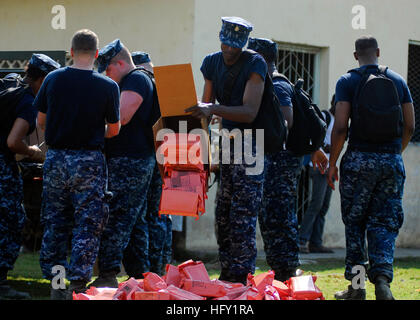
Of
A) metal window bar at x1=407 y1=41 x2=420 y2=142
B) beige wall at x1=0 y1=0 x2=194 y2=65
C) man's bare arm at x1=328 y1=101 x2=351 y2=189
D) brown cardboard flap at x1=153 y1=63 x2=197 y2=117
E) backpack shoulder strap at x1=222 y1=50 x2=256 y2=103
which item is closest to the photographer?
brown cardboard flap at x1=153 y1=63 x2=197 y2=117

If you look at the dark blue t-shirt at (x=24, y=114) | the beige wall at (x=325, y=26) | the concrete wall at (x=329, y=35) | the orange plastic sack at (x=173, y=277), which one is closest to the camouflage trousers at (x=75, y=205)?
the orange plastic sack at (x=173, y=277)

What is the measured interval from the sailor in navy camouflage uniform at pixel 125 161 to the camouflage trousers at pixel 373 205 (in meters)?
1.64

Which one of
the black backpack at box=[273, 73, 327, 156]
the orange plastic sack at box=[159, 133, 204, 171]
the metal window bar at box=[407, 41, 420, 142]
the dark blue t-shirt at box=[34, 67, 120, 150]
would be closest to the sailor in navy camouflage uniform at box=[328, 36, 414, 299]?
the black backpack at box=[273, 73, 327, 156]

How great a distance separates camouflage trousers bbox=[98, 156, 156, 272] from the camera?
521 cm

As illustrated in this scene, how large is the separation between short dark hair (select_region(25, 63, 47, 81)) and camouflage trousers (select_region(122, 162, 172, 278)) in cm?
122

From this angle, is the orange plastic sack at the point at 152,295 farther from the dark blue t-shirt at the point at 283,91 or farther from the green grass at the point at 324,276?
the dark blue t-shirt at the point at 283,91

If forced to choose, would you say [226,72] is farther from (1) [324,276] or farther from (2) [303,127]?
(1) [324,276]

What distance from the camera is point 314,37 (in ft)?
30.6

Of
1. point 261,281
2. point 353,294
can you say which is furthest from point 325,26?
point 261,281

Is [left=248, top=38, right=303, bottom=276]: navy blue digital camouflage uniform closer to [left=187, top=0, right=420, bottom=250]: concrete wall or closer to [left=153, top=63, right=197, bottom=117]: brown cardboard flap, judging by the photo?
[left=153, top=63, right=197, bottom=117]: brown cardboard flap

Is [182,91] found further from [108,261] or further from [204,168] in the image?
[108,261]

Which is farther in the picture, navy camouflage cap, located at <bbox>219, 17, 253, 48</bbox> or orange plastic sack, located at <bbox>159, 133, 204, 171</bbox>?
navy camouflage cap, located at <bbox>219, 17, 253, 48</bbox>

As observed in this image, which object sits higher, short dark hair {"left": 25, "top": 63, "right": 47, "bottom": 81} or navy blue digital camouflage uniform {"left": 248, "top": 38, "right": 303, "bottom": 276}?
short dark hair {"left": 25, "top": 63, "right": 47, "bottom": 81}

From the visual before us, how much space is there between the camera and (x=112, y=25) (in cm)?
885
